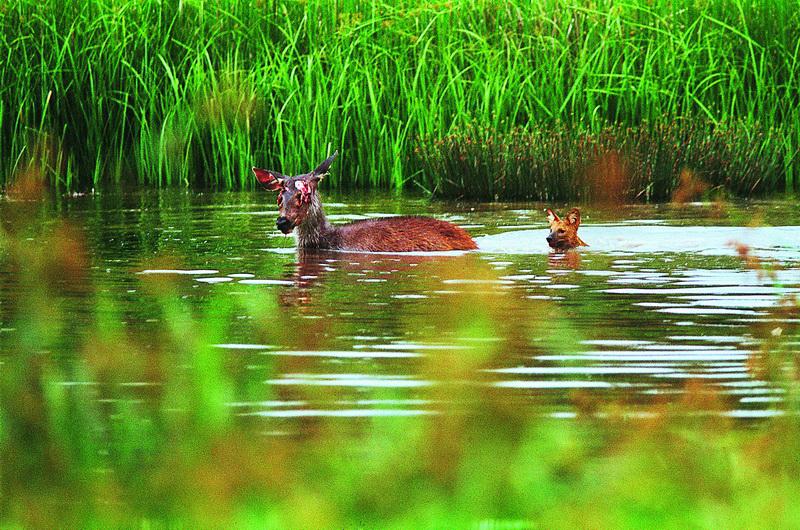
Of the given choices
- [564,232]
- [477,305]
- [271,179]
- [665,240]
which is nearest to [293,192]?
[271,179]

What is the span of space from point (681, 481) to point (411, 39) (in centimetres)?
1283

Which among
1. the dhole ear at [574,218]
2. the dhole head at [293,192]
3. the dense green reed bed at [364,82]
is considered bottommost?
the dhole ear at [574,218]

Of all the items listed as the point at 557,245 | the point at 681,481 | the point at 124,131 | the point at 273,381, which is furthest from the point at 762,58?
the point at 681,481

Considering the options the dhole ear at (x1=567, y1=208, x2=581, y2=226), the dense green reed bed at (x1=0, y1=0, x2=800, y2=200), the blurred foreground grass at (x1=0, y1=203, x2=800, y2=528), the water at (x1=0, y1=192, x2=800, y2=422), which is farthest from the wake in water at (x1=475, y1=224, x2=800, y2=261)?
the blurred foreground grass at (x1=0, y1=203, x2=800, y2=528)

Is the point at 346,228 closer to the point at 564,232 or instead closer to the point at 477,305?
the point at 564,232

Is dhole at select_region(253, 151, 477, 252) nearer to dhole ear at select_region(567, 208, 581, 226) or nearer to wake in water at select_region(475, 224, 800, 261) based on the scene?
wake in water at select_region(475, 224, 800, 261)

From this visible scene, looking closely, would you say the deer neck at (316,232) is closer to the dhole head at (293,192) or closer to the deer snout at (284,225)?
the dhole head at (293,192)

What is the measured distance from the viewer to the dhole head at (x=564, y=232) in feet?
38.1

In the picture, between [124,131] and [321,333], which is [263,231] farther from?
[321,333]

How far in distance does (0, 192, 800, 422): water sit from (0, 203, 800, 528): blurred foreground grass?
4.3 inches

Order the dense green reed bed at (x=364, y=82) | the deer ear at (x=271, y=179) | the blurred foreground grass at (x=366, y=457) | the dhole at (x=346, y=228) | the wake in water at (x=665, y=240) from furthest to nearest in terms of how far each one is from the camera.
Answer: the dense green reed bed at (x=364, y=82)
the deer ear at (x=271, y=179)
the dhole at (x=346, y=228)
the wake in water at (x=665, y=240)
the blurred foreground grass at (x=366, y=457)

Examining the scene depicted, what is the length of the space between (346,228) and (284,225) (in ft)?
2.25

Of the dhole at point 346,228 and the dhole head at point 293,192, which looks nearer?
the dhole at point 346,228

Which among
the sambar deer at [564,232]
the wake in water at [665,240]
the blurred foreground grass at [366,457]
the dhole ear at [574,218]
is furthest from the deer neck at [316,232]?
the blurred foreground grass at [366,457]
